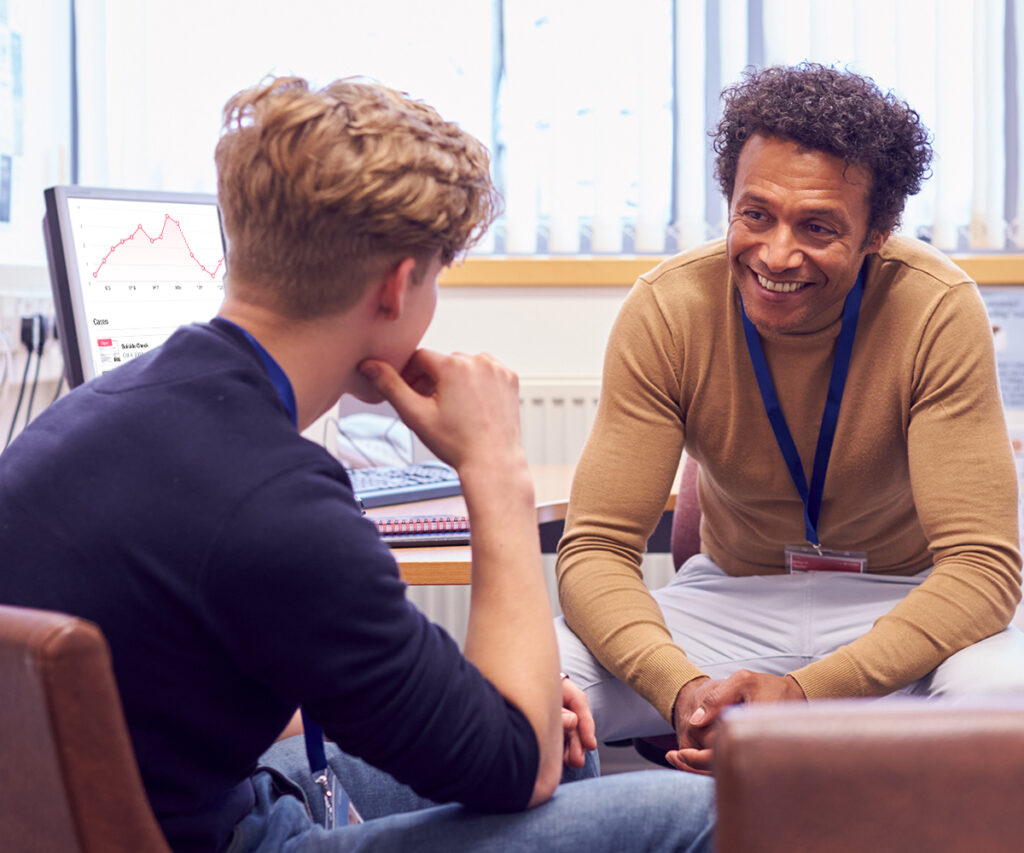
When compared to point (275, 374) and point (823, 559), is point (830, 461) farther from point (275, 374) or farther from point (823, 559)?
point (275, 374)

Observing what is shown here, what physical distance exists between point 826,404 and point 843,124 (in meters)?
0.39

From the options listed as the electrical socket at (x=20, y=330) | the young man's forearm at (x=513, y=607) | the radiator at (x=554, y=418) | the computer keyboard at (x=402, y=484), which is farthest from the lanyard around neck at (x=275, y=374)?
the radiator at (x=554, y=418)

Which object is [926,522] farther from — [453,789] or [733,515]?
[453,789]

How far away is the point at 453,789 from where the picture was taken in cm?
83

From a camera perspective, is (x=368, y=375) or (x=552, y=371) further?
(x=552, y=371)

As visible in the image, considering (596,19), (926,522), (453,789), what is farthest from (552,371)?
(453,789)

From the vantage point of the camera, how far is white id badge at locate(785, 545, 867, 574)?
167cm

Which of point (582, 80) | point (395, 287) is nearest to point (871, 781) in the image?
point (395, 287)

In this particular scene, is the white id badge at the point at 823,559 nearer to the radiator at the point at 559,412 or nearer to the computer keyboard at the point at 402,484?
the computer keyboard at the point at 402,484

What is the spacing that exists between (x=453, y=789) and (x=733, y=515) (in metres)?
1.00

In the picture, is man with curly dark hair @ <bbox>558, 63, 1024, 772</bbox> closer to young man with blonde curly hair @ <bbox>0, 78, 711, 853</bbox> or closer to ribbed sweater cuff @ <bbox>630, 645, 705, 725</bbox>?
ribbed sweater cuff @ <bbox>630, 645, 705, 725</bbox>

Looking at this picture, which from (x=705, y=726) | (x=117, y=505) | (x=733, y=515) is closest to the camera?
(x=117, y=505)

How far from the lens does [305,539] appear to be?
75cm

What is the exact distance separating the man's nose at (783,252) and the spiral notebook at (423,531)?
0.55 meters
